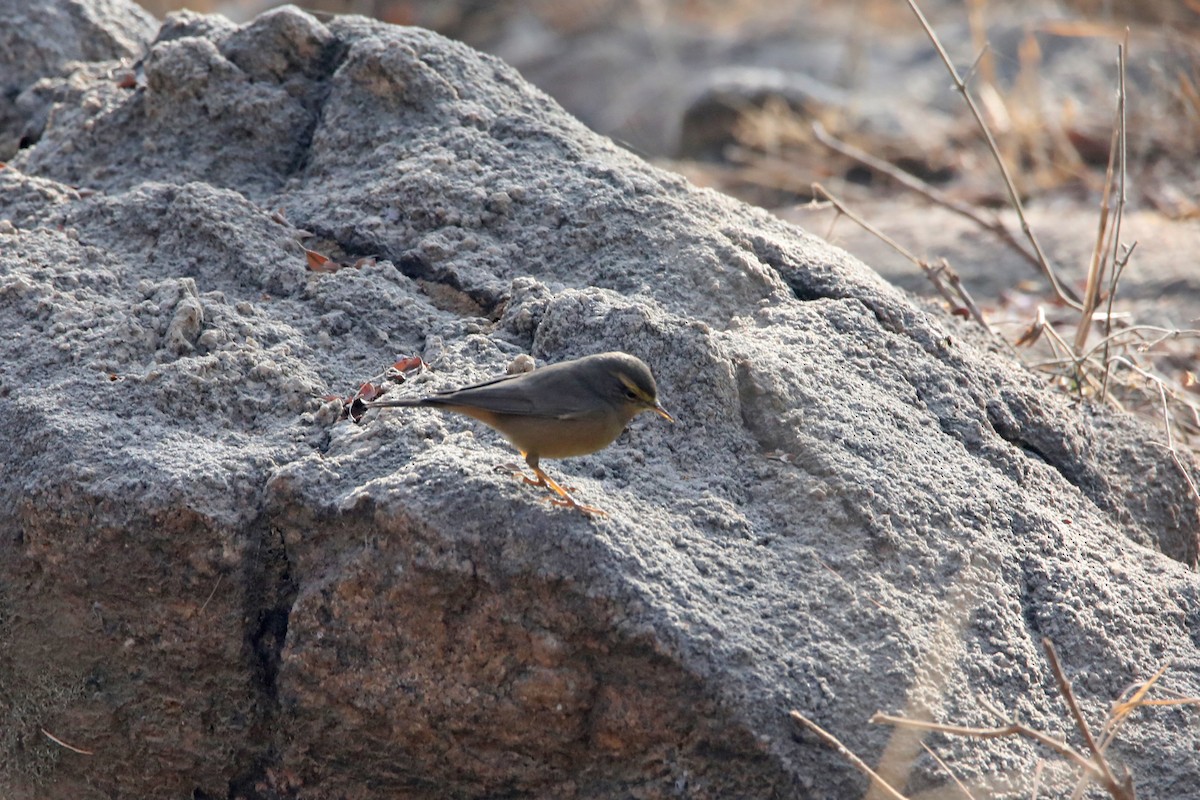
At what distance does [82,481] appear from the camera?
2855mm

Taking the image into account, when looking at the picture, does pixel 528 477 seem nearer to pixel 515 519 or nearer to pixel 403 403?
pixel 515 519

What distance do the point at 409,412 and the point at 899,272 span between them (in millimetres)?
4099

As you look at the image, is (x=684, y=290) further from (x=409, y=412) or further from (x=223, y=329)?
(x=223, y=329)

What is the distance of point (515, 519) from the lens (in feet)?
8.86

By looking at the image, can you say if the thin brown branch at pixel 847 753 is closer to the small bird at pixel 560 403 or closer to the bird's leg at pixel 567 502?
the bird's leg at pixel 567 502

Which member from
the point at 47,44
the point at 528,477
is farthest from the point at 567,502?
the point at 47,44

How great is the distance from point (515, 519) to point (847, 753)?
838mm

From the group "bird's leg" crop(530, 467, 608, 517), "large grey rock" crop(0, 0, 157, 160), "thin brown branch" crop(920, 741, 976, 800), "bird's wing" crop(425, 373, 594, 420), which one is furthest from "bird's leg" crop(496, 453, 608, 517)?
"large grey rock" crop(0, 0, 157, 160)

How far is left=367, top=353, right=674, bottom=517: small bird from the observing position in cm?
293

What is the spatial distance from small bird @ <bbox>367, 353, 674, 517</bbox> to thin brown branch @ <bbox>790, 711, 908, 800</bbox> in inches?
29.2

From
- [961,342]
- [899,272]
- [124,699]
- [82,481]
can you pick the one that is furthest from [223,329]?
[899,272]

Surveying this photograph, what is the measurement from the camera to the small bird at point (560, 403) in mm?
2926

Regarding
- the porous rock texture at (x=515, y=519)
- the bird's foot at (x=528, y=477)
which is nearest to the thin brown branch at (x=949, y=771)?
the porous rock texture at (x=515, y=519)

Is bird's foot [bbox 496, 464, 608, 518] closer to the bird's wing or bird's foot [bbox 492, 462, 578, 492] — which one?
bird's foot [bbox 492, 462, 578, 492]
